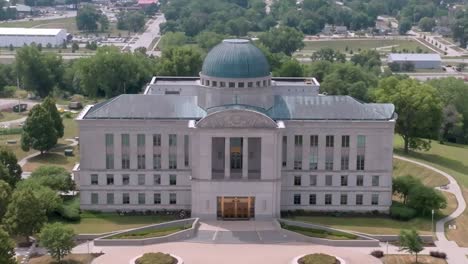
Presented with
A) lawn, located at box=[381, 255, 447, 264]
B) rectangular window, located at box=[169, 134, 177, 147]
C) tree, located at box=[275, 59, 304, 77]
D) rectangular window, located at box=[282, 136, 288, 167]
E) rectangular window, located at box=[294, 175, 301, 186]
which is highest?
tree, located at box=[275, 59, 304, 77]

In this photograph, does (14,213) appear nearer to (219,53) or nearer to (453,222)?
(219,53)

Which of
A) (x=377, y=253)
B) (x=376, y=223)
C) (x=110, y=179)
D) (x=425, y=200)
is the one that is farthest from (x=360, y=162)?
(x=110, y=179)

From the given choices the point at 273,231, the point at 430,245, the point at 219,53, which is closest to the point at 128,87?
the point at 219,53

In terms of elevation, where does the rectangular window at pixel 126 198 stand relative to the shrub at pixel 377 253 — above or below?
above

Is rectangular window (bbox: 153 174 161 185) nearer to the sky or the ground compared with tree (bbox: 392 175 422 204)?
nearer to the sky

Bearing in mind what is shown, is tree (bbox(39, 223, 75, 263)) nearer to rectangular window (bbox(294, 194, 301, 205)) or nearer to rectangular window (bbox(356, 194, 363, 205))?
rectangular window (bbox(294, 194, 301, 205))

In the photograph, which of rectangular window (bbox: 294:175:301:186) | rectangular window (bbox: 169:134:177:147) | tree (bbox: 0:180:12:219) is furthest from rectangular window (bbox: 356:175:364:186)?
tree (bbox: 0:180:12:219)

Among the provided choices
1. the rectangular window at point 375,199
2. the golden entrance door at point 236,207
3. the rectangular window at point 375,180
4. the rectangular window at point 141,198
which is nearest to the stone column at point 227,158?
the golden entrance door at point 236,207

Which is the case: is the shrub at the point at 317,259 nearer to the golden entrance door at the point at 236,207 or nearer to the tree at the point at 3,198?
the golden entrance door at the point at 236,207
